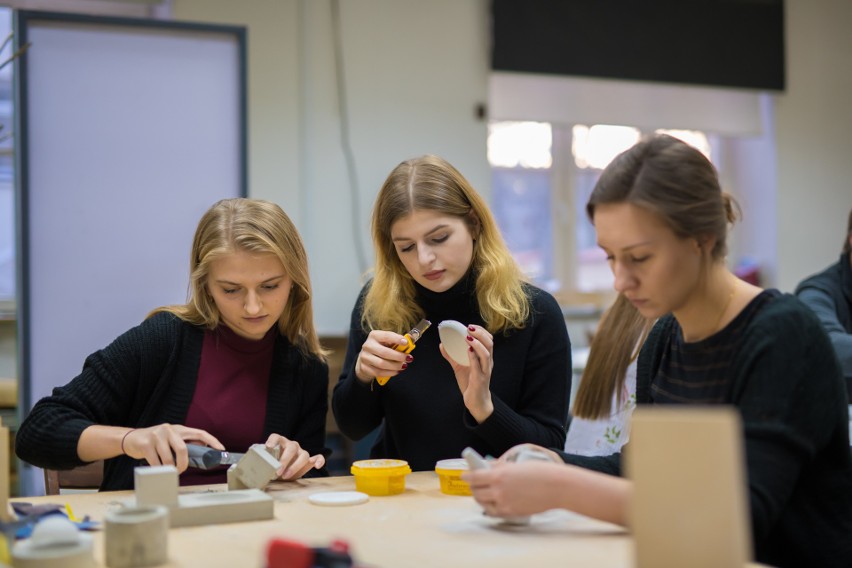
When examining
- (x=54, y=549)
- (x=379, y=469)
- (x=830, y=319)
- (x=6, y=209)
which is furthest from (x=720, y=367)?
(x=6, y=209)

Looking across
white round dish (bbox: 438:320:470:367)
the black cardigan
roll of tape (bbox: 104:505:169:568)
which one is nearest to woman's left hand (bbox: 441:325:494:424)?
white round dish (bbox: 438:320:470:367)

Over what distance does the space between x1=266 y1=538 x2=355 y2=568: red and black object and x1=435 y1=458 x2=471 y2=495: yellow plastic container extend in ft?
1.82

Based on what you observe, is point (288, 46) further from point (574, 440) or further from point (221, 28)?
point (574, 440)

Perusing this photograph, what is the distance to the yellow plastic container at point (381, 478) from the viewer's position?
1.54 metres

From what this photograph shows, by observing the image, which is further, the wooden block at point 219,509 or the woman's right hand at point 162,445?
the woman's right hand at point 162,445

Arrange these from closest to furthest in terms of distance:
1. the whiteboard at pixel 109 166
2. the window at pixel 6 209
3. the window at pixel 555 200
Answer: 1. the whiteboard at pixel 109 166
2. the window at pixel 6 209
3. the window at pixel 555 200

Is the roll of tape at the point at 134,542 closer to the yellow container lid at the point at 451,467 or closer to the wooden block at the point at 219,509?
the wooden block at the point at 219,509

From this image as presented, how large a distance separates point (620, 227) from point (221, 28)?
2.50 m

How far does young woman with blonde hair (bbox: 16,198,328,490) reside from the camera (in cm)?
176

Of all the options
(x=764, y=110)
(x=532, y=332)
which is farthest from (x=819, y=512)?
(x=764, y=110)

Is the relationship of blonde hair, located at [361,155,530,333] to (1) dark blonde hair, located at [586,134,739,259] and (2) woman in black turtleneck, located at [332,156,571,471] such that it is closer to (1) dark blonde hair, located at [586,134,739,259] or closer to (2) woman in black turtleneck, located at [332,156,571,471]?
(2) woman in black turtleneck, located at [332,156,571,471]

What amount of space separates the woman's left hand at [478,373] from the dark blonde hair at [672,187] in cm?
44

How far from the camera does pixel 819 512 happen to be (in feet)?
4.08

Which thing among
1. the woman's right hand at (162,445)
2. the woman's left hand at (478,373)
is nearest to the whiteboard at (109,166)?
the woman's right hand at (162,445)
